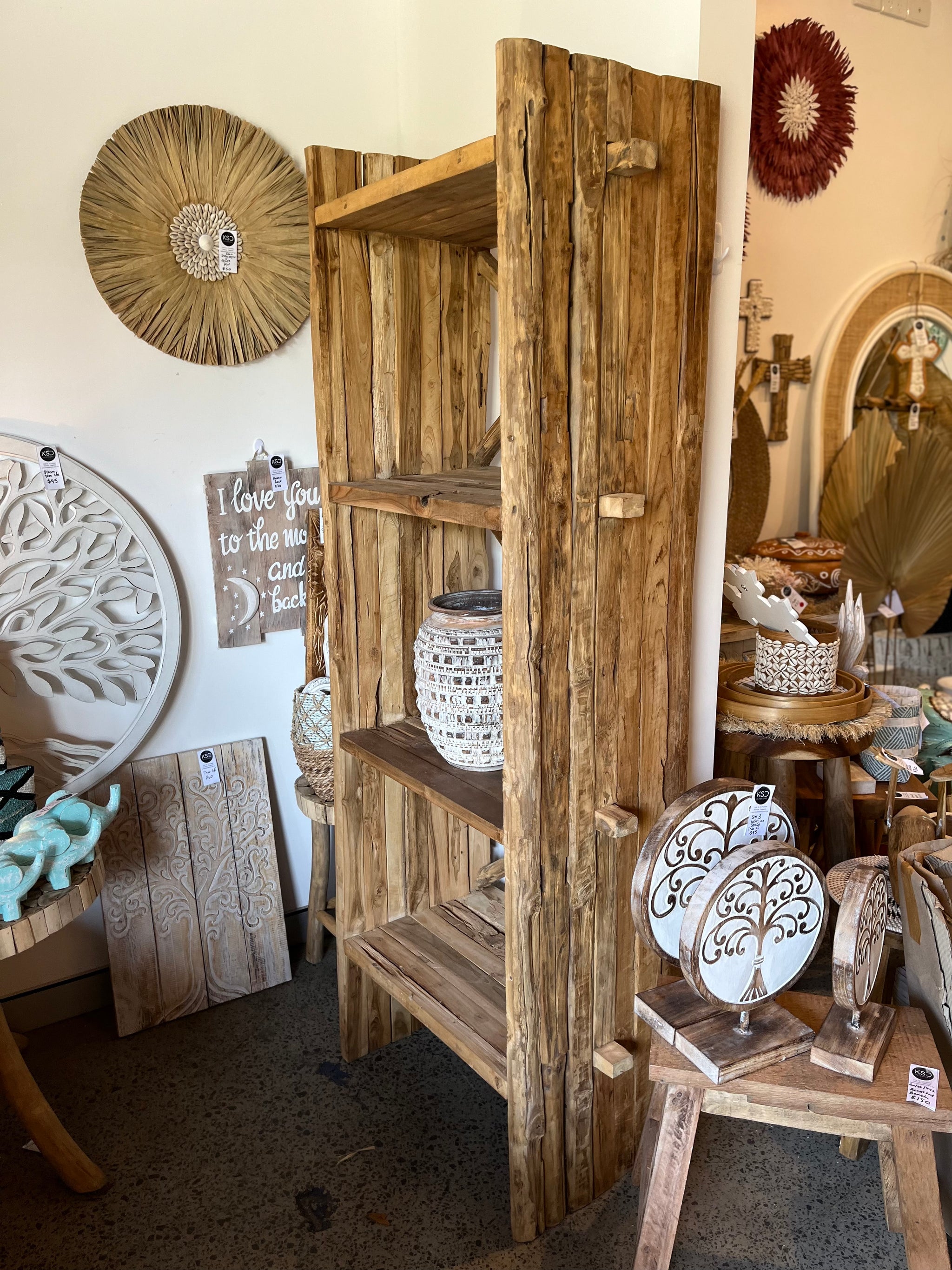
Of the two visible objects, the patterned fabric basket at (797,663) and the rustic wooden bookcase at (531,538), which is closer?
the rustic wooden bookcase at (531,538)

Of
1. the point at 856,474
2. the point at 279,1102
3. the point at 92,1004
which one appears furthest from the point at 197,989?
the point at 856,474

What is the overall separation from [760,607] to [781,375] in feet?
4.65

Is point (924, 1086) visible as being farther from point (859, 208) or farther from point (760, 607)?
point (859, 208)

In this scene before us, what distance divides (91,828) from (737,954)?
3.92 feet

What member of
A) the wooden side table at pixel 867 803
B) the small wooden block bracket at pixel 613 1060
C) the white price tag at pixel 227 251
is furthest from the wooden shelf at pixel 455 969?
the white price tag at pixel 227 251

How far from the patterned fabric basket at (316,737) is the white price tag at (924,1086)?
1.31m

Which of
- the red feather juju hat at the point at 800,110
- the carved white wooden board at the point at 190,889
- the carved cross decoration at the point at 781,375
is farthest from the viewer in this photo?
the carved cross decoration at the point at 781,375

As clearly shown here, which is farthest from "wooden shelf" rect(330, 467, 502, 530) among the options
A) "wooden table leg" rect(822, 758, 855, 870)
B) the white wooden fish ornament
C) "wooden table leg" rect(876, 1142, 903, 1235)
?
"wooden table leg" rect(876, 1142, 903, 1235)

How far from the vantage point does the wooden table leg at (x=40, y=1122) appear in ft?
5.72

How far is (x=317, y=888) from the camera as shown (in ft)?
7.84

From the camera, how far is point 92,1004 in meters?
2.31

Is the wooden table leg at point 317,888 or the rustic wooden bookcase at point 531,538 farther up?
the rustic wooden bookcase at point 531,538

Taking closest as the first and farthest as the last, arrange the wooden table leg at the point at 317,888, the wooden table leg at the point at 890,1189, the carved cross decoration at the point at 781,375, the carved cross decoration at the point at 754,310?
the wooden table leg at the point at 890,1189 → the wooden table leg at the point at 317,888 → the carved cross decoration at the point at 754,310 → the carved cross decoration at the point at 781,375

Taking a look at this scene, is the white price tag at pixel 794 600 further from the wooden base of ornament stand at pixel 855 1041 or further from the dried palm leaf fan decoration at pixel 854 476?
the dried palm leaf fan decoration at pixel 854 476
